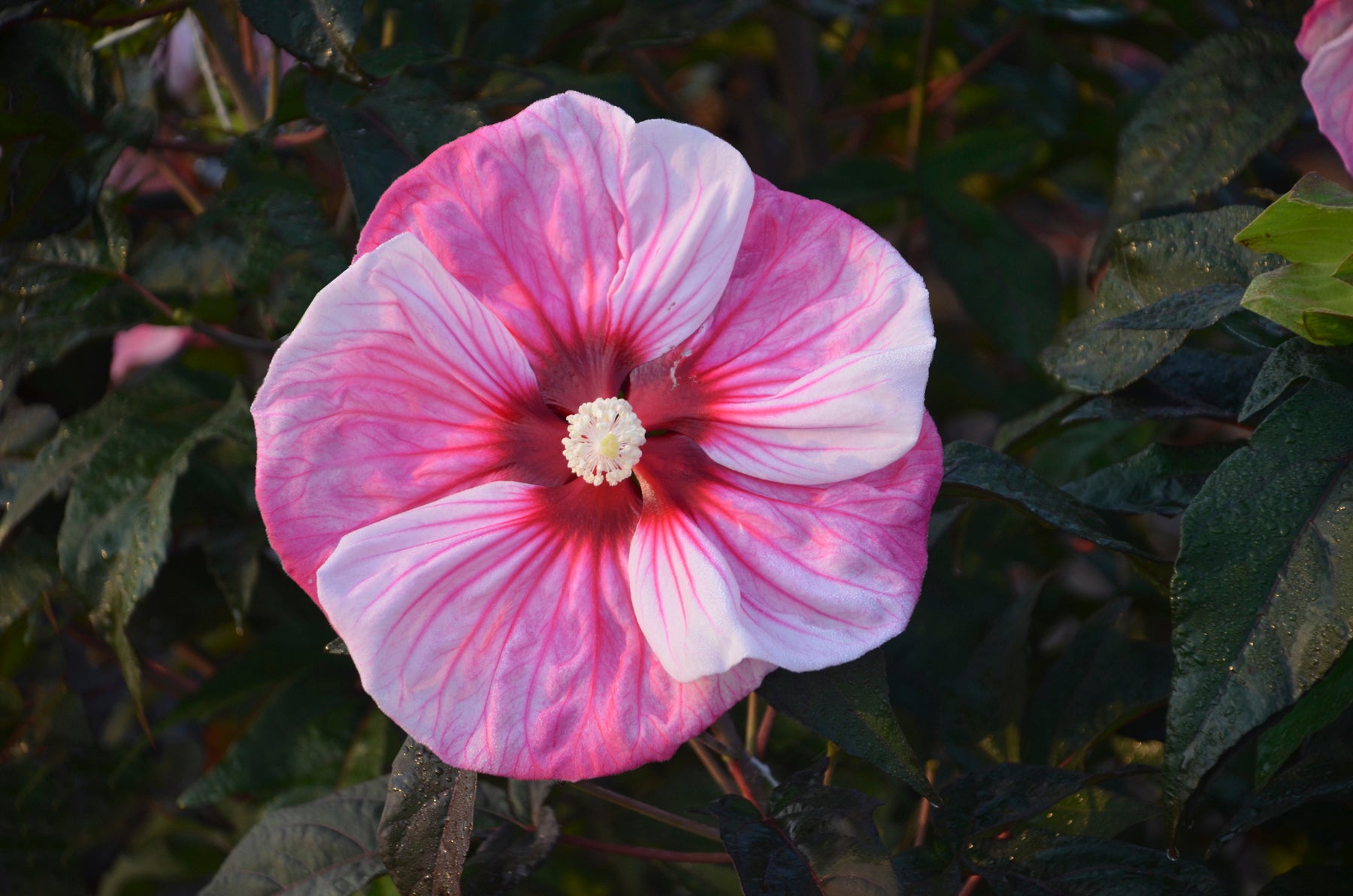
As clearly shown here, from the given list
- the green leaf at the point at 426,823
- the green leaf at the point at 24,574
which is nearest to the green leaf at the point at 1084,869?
the green leaf at the point at 426,823

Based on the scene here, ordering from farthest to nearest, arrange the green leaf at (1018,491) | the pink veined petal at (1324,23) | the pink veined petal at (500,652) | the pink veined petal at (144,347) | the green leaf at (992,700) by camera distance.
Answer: the pink veined petal at (144,347)
the green leaf at (992,700)
the pink veined petal at (1324,23)
the green leaf at (1018,491)
the pink veined petal at (500,652)

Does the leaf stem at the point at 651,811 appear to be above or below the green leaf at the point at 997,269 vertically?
below

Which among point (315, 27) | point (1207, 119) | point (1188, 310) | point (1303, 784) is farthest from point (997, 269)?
point (315, 27)

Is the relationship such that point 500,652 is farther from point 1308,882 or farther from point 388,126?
point 1308,882

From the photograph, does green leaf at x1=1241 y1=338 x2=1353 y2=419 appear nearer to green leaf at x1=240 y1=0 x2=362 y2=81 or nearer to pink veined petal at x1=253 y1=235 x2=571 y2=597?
pink veined petal at x1=253 y1=235 x2=571 y2=597

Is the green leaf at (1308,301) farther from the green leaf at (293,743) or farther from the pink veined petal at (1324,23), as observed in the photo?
the green leaf at (293,743)
